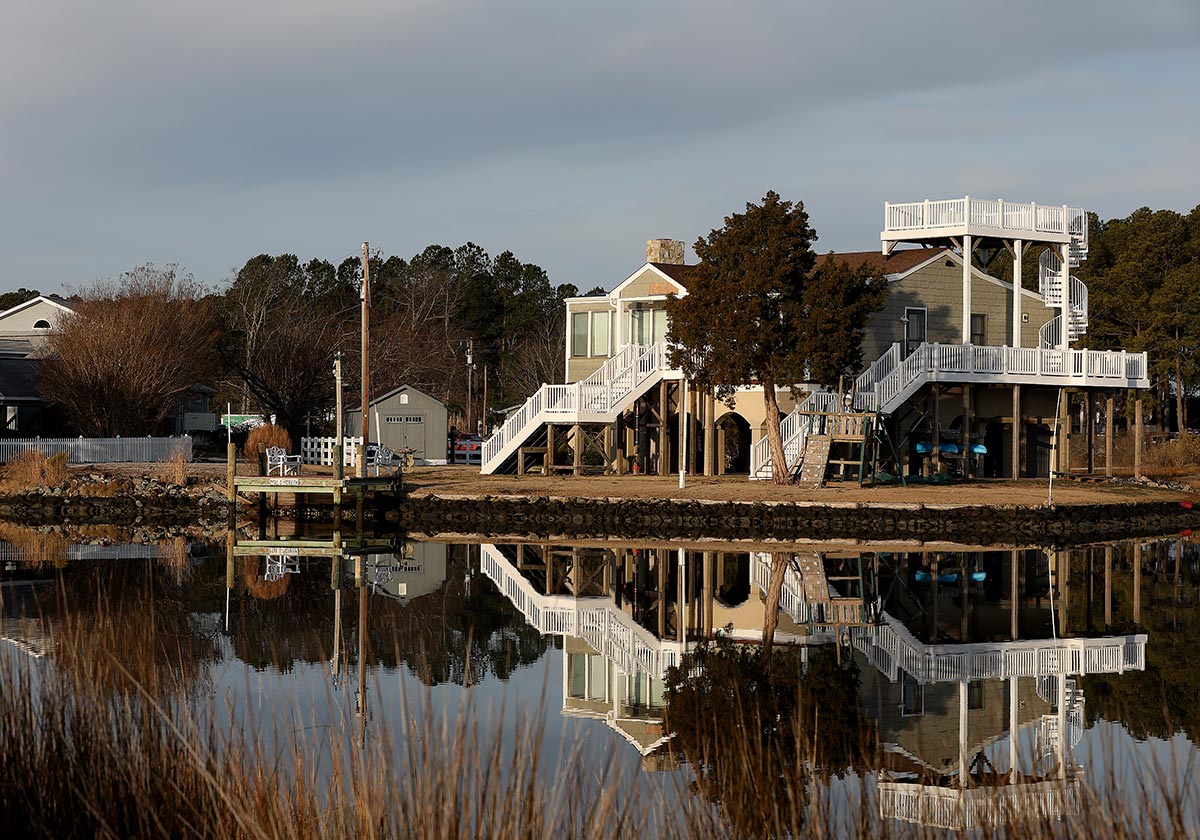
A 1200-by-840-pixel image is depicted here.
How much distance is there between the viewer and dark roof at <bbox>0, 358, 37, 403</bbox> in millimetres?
59594

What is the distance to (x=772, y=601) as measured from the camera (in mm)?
24859

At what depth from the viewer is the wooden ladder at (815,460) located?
132 feet

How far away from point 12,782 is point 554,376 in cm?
7922

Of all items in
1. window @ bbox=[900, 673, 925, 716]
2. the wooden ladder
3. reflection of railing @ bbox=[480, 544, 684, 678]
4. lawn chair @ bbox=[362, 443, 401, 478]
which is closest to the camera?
window @ bbox=[900, 673, 925, 716]

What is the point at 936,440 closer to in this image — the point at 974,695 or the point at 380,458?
the point at 380,458

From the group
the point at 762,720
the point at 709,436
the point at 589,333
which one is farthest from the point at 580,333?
the point at 762,720

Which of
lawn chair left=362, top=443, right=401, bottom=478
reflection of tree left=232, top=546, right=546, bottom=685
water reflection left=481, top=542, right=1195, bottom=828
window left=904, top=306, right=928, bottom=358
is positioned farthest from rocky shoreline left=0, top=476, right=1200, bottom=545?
reflection of tree left=232, top=546, right=546, bottom=685

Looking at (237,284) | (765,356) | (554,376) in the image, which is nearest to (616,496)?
(765,356)

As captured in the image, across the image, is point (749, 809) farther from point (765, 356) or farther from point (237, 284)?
point (237, 284)

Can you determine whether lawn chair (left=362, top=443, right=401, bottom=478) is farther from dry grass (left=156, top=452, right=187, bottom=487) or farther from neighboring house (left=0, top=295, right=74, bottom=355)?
neighboring house (left=0, top=295, right=74, bottom=355)

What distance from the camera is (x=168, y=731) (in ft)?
30.2

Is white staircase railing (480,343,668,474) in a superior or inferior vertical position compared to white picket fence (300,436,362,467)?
superior

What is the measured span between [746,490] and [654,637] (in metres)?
18.2

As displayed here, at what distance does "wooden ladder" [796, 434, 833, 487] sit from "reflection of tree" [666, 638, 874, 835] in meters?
19.7
